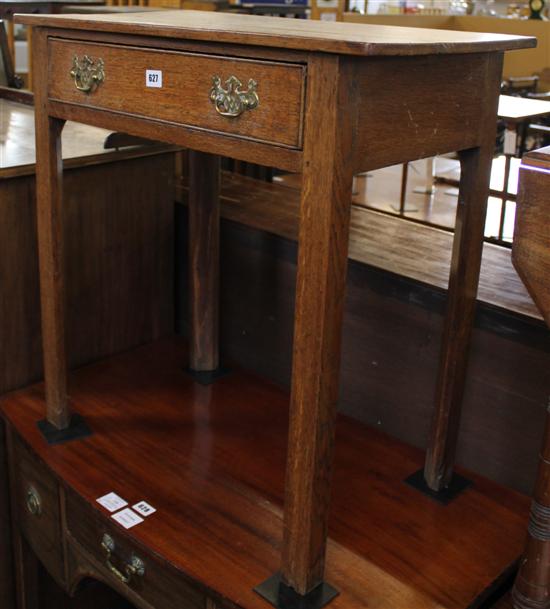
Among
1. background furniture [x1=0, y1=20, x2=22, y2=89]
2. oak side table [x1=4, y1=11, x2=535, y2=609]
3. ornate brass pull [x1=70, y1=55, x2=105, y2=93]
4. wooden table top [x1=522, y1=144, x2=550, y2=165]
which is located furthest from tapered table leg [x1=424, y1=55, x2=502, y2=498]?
background furniture [x1=0, y1=20, x2=22, y2=89]

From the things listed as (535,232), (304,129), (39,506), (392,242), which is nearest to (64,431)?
(39,506)

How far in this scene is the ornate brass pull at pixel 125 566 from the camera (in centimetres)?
132

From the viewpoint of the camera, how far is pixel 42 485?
5.09 ft

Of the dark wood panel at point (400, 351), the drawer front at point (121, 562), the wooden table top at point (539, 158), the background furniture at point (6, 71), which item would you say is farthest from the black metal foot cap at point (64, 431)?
the background furniture at point (6, 71)

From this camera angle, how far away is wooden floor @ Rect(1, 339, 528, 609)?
1.18 meters

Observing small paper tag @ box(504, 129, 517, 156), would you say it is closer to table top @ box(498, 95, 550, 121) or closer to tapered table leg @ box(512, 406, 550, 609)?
table top @ box(498, 95, 550, 121)

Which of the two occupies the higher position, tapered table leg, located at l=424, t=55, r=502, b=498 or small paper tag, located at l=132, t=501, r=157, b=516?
tapered table leg, located at l=424, t=55, r=502, b=498

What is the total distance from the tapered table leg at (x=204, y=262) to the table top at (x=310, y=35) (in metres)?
0.37

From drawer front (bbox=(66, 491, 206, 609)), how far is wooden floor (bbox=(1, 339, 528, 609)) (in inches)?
1.9

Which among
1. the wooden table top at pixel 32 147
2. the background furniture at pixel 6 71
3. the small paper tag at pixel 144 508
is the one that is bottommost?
the small paper tag at pixel 144 508

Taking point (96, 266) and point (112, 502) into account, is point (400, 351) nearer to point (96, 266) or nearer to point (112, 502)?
point (112, 502)

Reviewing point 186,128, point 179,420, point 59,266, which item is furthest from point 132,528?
point 186,128

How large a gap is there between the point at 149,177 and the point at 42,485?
0.70 meters

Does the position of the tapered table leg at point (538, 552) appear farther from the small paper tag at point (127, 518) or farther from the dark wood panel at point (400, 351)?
the small paper tag at point (127, 518)
